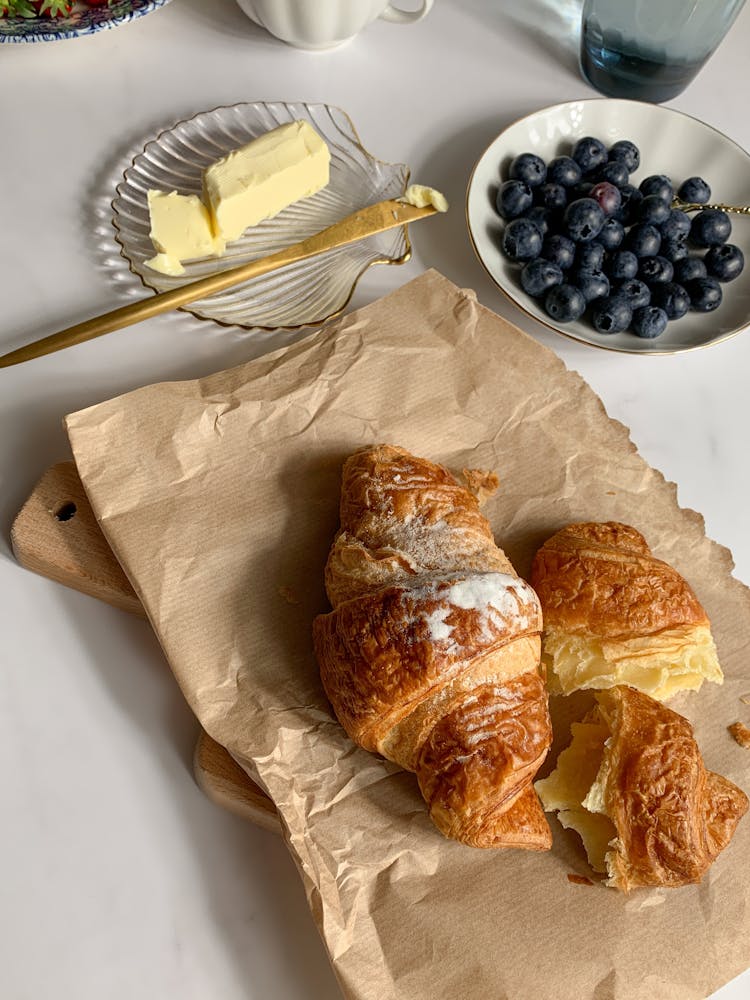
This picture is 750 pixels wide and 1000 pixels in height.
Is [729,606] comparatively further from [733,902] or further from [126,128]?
[126,128]

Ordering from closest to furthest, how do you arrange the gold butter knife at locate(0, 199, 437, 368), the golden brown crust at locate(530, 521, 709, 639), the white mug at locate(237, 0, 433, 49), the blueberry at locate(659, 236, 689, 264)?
the golden brown crust at locate(530, 521, 709, 639) < the gold butter knife at locate(0, 199, 437, 368) < the blueberry at locate(659, 236, 689, 264) < the white mug at locate(237, 0, 433, 49)

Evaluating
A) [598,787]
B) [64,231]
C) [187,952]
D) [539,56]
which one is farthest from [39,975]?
[539,56]

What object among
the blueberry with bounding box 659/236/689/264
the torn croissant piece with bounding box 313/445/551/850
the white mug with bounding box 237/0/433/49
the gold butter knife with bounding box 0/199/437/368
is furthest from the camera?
the white mug with bounding box 237/0/433/49

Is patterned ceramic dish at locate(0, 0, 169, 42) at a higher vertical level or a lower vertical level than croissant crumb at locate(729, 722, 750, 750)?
higher

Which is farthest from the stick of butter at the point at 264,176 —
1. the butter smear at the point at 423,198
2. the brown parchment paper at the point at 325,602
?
the brown parchment paper at the point at 325,602

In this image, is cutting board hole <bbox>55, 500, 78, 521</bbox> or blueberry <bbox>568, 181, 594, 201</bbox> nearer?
cutting board hole <bbox>55, 500, 78, 521</bbox>

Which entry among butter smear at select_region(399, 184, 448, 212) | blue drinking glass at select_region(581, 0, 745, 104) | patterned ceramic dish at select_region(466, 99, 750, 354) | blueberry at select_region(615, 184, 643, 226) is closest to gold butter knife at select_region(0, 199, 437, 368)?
butter smear at select_region(399, 184, 448, 212)

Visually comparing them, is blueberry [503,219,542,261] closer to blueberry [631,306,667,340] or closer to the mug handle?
blueberry [631,306,667,340]

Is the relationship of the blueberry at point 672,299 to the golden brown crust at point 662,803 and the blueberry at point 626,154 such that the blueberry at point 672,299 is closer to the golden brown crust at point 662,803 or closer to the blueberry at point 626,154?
the blueberry at point 626,154
